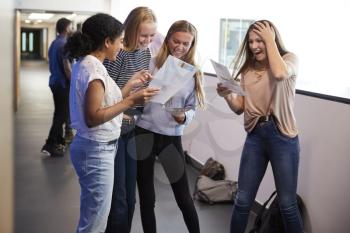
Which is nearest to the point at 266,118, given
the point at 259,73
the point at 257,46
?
the point at 259,73

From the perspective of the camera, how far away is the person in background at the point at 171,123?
2273 mm

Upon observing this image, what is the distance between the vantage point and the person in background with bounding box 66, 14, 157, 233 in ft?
5.70

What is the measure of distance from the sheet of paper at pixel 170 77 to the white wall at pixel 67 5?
19.2 ft

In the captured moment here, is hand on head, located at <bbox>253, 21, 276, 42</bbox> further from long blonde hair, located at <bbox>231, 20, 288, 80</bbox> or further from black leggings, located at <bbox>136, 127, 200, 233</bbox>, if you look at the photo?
black leggings, located at <bbox>136, 127, 200, 233</bbox>

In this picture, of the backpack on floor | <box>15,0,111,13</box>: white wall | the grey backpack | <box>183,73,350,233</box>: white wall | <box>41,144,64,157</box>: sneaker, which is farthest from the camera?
<box>15,0,111,13</box>: white wall

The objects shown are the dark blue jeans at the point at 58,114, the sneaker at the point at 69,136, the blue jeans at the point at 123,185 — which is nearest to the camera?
the blue jeans at the point at 123,185

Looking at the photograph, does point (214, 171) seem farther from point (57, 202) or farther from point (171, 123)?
point (171, 123)

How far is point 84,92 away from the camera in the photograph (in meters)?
1.74

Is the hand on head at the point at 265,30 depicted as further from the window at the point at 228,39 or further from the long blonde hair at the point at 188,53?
the window at the point at 228,39

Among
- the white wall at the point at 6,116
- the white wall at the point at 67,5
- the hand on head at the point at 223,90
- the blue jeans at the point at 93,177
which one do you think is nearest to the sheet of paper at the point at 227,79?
the hand on head at the point at 223,90

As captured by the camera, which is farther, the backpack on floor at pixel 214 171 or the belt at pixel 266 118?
the backpack on floor at pixel 214 171

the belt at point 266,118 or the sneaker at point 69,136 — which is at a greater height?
the belt at point 266,118

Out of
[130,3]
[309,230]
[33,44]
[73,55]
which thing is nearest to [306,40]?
[309,230]

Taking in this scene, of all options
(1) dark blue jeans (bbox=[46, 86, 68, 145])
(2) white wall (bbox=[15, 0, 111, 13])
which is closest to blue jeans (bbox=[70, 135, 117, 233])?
(1) dark blue jeans (bbox=[46, 86, 68, 145])
